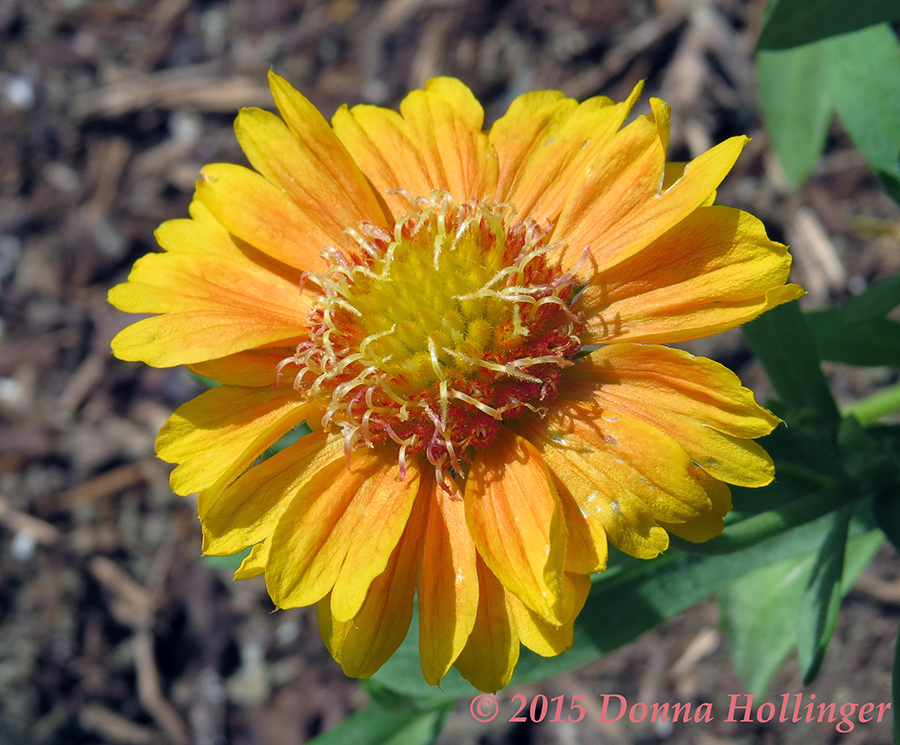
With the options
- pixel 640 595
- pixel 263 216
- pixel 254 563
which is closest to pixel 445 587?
pixel 254 563

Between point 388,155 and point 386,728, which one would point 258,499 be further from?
point 386,728

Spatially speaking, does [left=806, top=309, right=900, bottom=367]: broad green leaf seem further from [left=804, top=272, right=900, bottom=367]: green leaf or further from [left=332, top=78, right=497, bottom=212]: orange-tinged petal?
[left=332, top=78, right=497, bottom=212]: orange-tinged petal

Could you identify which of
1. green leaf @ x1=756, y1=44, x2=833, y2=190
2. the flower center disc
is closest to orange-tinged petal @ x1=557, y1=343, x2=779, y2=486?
the flower center disc

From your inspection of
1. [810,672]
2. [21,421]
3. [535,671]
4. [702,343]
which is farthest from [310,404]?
[21,421]

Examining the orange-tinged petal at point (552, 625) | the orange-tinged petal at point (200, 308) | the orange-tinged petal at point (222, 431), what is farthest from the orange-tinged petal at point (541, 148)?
the orange-tinged petal at point (552, 625)

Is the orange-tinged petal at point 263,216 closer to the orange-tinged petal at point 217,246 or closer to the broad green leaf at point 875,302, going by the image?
the orange-tinged petal at point 217,246

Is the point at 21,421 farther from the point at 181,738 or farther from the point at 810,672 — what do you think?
the point at 810,672
